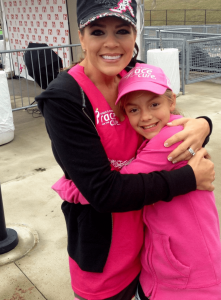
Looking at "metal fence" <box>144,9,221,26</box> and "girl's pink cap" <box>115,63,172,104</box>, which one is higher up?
"metal fence" <box>144,9,221,26</box>

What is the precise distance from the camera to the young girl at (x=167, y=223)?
129 cm

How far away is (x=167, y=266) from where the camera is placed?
1314 mm

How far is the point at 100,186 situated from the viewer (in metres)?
1.18

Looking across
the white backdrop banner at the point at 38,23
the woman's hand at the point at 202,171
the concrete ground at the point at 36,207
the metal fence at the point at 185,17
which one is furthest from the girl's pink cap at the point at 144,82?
the metal fence at the point at 185,17

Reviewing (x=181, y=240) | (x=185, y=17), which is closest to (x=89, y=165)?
(x=181, y=240)

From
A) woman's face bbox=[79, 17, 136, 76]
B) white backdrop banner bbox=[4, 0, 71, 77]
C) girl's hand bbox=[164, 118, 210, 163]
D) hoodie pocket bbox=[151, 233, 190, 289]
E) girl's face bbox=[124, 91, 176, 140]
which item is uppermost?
white backdrop banner bbox=[4, 0, 71, 77]

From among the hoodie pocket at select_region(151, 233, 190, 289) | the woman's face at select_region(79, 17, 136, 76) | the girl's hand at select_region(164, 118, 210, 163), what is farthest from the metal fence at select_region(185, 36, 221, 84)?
the hoodie pocket at select_region(151, 233, 190, 289)

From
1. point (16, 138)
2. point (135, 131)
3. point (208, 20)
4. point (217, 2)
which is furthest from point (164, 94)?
point (217, 2)

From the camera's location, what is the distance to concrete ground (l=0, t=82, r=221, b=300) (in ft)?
8.46

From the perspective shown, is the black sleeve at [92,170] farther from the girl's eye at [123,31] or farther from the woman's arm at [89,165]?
the girl's eye at [123,31]

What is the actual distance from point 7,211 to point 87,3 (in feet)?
9.37

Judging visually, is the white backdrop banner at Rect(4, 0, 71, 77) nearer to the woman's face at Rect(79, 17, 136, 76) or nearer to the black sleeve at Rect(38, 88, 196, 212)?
the woman's face at Rect(79, 17, 136, 76)

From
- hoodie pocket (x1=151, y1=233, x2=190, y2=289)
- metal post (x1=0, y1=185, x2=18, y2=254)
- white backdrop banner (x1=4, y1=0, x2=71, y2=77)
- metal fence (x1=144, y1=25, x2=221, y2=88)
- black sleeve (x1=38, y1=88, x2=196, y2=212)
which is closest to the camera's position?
black sleeve (x1=38, y1=88, x2=196, y2=212)

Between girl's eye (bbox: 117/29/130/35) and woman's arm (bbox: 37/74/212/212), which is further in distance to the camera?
girl's eye (bbox: 117/29/130/35)
